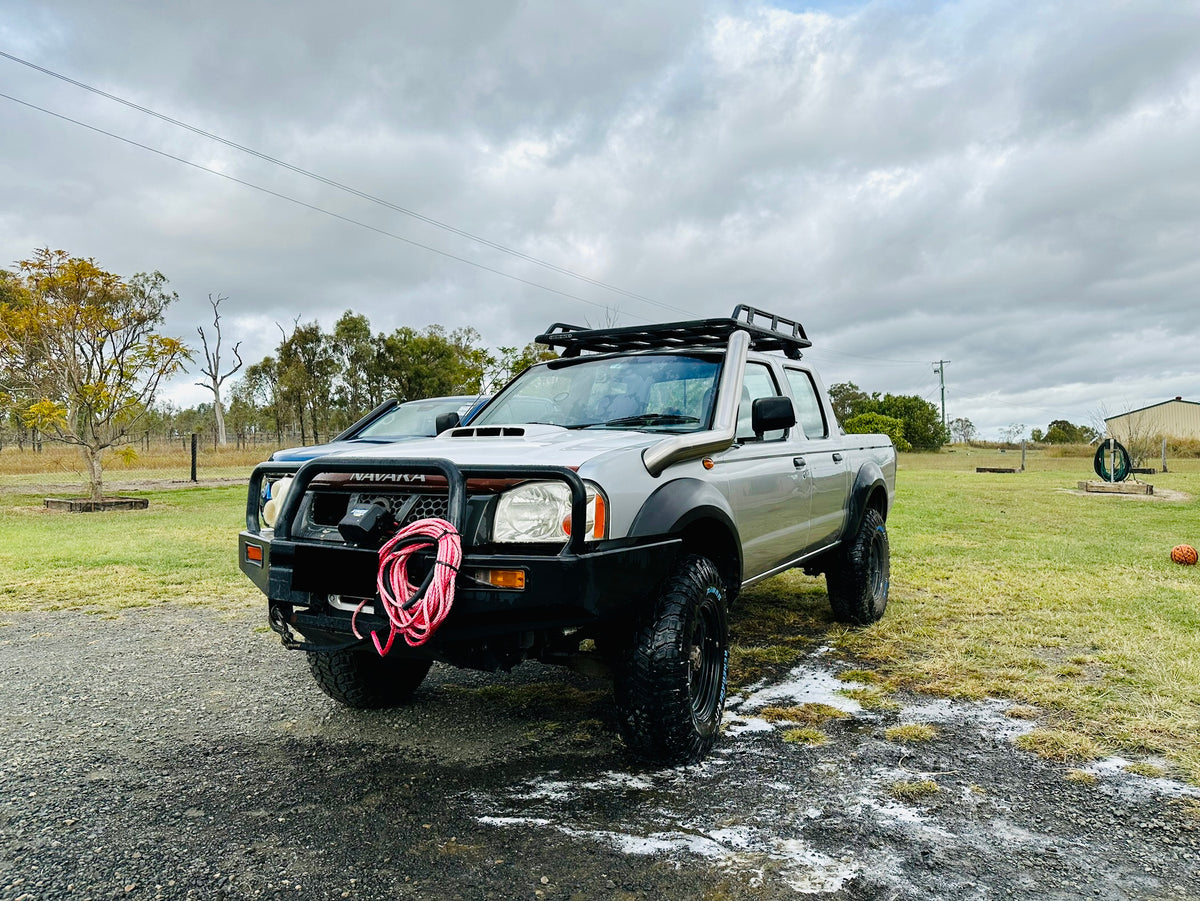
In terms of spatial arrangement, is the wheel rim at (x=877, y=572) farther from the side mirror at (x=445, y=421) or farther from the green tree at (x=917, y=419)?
the green tree at (x=917, y=419)

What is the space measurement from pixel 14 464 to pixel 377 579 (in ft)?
112

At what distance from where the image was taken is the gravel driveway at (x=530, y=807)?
2.58 m

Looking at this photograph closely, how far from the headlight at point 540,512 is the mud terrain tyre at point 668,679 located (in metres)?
0.52

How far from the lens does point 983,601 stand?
6.69m

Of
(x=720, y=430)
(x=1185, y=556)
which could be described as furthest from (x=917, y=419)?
(x=720, y=430)

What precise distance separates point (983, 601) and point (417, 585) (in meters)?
5.25

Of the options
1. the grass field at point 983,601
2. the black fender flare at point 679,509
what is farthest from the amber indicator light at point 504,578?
the grass field at point 983,601


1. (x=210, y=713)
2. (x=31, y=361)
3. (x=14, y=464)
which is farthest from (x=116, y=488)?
(x=210, y=713)

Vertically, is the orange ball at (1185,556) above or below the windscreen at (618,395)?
below

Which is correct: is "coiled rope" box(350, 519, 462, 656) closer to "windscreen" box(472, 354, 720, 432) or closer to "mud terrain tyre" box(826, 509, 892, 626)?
"windscreen" box(472, 354, 720, 432)

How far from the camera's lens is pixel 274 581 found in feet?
10.8

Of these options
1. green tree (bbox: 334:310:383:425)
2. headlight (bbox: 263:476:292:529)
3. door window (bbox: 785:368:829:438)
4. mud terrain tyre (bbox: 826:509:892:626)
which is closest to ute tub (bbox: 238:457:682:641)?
headlight (bbox: 263:476:292:529)

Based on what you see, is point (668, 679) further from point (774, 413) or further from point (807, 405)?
point (807, 405)

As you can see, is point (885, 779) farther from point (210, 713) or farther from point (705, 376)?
point (210, 713)
